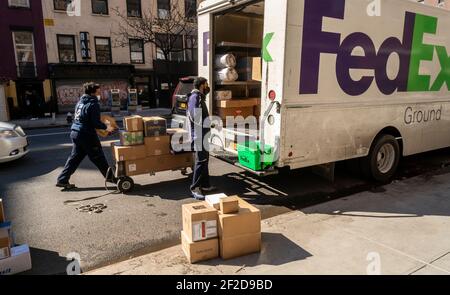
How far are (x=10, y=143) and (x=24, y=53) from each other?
1602 centimetres

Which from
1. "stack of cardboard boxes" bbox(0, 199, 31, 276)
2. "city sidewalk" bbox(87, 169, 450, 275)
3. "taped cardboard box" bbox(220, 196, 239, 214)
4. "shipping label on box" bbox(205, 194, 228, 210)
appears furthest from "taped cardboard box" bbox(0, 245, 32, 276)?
"taped cardboard box" bbox(220, 196, 239, 214)

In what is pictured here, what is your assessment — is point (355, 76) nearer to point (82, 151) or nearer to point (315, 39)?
point (315, 39)

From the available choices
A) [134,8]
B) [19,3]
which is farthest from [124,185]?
[134,8]

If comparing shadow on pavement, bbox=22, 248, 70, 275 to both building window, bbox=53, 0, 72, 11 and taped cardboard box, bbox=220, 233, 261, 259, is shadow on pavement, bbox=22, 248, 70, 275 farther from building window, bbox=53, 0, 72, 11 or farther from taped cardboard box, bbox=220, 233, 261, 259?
building window, bbox=53, 0, 72, 11

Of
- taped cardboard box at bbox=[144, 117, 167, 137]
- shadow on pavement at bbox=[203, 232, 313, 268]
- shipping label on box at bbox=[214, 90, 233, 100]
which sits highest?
shipping label on box at bbox=[214, 90, 233, 100]

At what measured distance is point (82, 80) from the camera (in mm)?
22562

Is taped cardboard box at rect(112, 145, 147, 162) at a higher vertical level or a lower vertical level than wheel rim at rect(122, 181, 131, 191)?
higher

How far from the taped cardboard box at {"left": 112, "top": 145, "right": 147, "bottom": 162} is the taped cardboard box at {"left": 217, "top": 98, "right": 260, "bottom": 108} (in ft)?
5.51

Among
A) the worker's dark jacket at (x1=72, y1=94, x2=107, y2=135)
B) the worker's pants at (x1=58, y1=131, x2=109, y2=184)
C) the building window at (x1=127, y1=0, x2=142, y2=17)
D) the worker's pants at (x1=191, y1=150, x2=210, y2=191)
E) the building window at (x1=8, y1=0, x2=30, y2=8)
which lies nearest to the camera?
the worker's pants at (x1=191, y1=150, x2=210, y2=191)

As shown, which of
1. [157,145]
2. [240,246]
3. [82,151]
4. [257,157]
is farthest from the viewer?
[82,151]

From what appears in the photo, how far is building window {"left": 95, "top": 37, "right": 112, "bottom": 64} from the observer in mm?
23047

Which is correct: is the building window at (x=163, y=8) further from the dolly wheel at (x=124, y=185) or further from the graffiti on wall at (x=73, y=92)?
the dolly wheel at (x=124, y=185)
